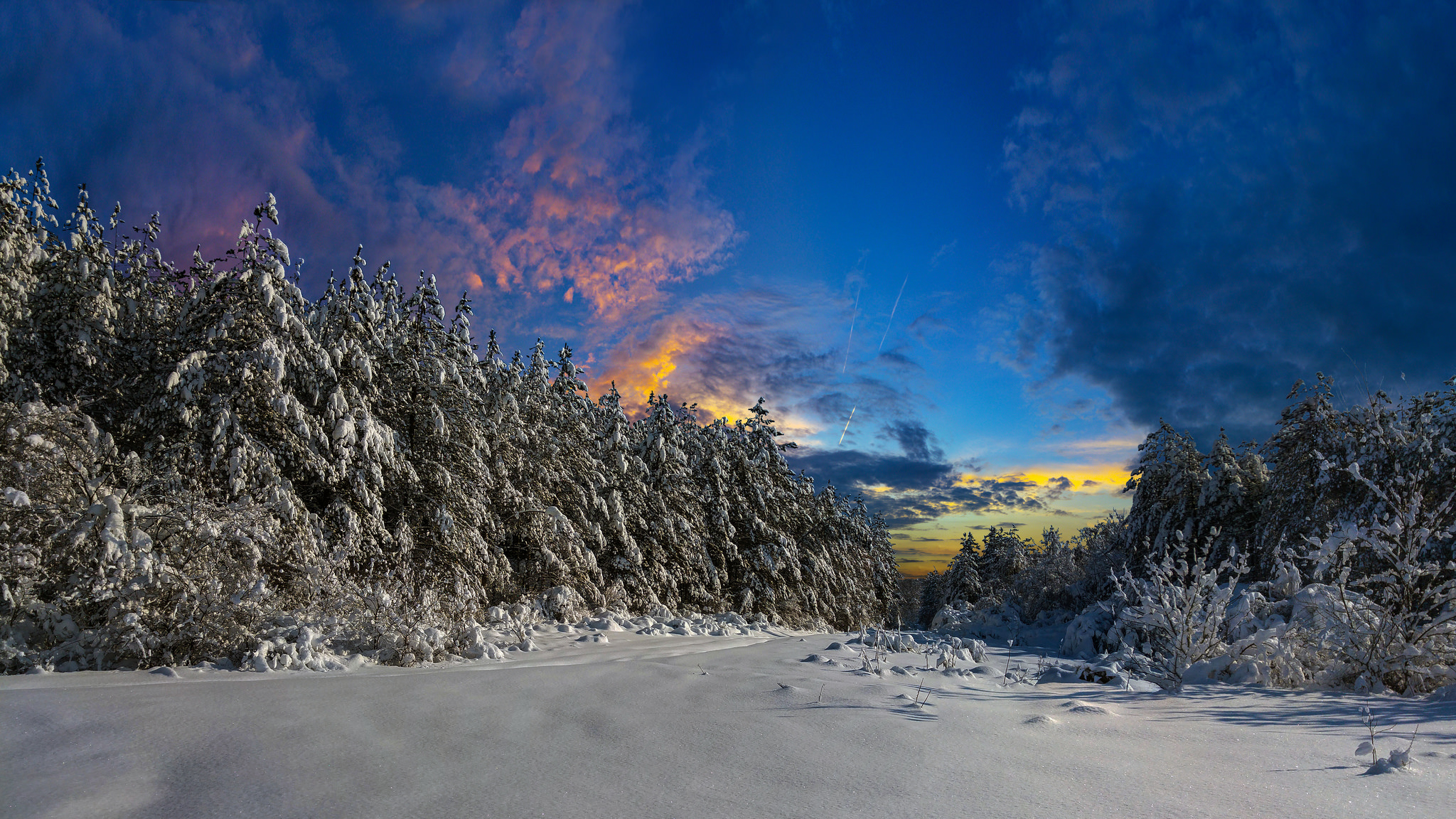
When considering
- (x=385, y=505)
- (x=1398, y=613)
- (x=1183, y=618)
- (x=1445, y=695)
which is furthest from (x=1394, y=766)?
(x=385, y=505)

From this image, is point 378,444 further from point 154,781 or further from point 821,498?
point 821,498

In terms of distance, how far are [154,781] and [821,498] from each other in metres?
26.7

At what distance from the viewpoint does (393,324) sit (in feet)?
34.2

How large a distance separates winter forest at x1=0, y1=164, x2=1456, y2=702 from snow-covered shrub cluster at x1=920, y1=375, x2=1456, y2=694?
0.15ft

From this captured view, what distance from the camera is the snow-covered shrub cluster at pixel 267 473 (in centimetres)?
475

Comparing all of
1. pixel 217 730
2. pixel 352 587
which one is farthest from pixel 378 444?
pixel 217 730

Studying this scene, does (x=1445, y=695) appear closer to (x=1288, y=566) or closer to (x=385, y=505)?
(x=1288, y=566)

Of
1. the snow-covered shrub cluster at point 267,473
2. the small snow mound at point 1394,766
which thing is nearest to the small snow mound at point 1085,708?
the small snow mound at point 1394,766

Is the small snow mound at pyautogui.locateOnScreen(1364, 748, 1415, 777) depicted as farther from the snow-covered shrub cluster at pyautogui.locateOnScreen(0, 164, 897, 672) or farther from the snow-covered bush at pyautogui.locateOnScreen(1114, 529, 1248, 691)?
the snow-covered shrub cluster at pyautogui.locateOnScreen(0, 164, 897, 672)

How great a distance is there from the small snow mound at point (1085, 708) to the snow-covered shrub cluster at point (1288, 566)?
58.3 inches

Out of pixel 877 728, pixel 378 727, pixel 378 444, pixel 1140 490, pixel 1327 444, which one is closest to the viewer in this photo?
pixel 378 727

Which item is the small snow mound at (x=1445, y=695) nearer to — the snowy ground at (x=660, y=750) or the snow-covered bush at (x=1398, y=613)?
the snowy ground at (x=660, y=750)

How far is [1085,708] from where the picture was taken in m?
3.96

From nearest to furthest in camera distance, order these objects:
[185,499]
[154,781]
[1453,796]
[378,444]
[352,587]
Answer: [154,781], [1453,796], [185,499], [352,587], [378,444]
